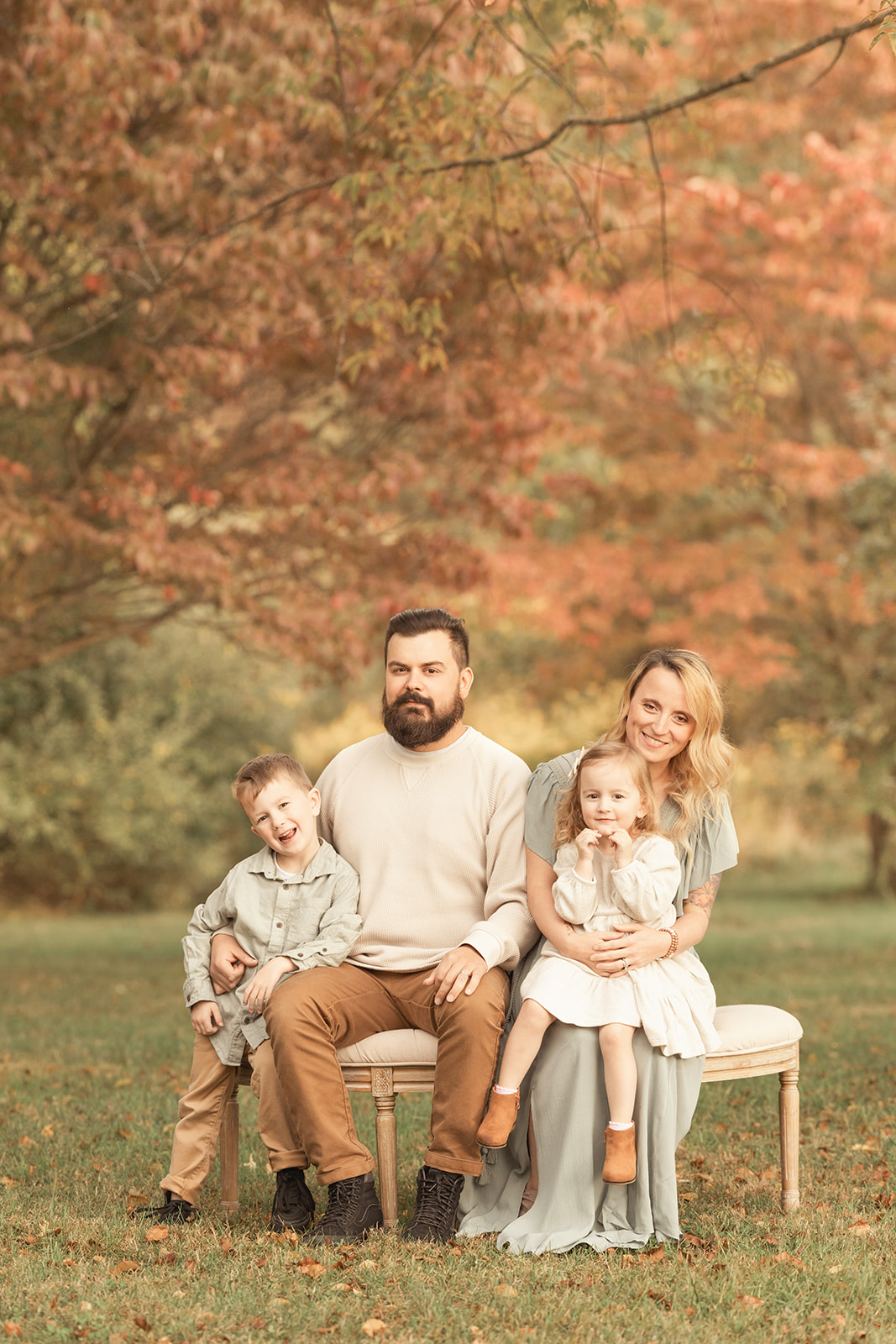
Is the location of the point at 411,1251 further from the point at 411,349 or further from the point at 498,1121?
the point at 411,349

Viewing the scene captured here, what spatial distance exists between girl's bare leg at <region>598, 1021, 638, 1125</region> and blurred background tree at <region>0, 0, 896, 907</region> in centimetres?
292

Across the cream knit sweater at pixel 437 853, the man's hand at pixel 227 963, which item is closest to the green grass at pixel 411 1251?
the man's hand at pixel 227 963

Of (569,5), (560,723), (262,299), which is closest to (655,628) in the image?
(560,723)

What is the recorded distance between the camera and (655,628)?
42.7 ft

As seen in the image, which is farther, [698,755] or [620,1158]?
[698,755]

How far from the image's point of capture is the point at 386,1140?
149 inches

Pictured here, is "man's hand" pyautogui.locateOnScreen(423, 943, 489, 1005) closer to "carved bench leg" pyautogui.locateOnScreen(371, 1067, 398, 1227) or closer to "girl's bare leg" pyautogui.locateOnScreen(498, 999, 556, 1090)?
"girl's bare leg" pyautogui.locateOnScreen(498, 999, 556, 1090)

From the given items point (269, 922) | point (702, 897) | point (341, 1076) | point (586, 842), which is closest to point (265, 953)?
point (269, 922)

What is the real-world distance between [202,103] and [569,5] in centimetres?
238

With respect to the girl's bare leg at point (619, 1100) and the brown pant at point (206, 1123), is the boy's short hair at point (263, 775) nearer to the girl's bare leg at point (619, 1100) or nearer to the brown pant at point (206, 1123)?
the brown pant at point (206, 1123)

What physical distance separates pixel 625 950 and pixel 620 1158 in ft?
1.78

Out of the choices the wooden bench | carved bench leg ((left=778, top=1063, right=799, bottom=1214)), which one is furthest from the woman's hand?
carved bench leg ((left=778, top=1063, right=799, bottom=1214))

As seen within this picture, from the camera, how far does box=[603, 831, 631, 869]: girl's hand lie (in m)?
3.71

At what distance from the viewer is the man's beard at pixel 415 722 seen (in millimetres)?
4117
